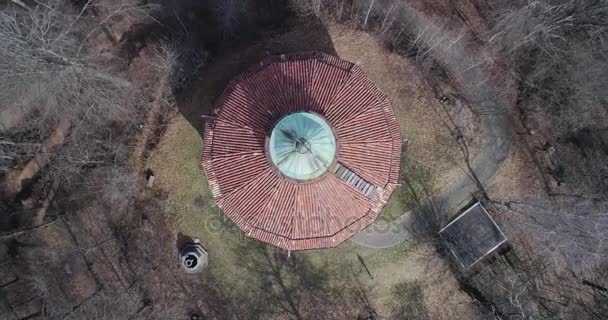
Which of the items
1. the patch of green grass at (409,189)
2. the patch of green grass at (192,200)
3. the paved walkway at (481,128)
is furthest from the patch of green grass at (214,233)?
the patch of green grass at (409,189)

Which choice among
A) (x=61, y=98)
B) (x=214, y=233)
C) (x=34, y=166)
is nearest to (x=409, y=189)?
(x=214, y=233)

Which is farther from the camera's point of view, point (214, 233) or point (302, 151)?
point (214, 233)

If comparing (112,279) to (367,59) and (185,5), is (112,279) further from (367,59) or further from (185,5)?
(367,59)

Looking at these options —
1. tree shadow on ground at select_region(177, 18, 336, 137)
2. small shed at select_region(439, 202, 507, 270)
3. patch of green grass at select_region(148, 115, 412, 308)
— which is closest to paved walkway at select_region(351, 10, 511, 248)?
small shed at select_region(439, 202, 507, 270)

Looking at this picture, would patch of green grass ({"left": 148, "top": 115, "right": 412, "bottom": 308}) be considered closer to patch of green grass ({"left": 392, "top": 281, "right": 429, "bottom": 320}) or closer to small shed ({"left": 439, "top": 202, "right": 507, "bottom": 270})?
patch of green grass ({"left": 392, "top": 281, "right": 429, "bottom": 320})

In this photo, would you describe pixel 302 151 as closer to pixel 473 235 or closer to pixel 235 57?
pixel 235 57

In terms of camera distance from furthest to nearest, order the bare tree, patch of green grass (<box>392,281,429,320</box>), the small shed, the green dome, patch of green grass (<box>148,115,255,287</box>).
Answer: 1. patch of green grass (<box>392,281,429,320</box>)
2. patch of green grass (<box>148,115,255,287</box>)
3. the small shed
4. the bare tree
5. the green dome
